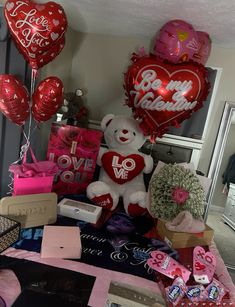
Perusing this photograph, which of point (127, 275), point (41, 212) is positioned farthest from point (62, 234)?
point (127, 275)

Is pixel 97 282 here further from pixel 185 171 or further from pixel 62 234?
pixel 185 171

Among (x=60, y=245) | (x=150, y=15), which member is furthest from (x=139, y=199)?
(x=150, y=15)

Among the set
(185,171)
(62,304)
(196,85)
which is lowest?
(62,304)

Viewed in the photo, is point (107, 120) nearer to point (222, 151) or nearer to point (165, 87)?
point (165, 87)

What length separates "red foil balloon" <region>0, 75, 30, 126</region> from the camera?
37.6 inches

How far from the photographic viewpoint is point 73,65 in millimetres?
1823

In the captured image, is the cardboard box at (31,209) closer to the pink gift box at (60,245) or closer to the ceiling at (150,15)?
the pink gift box at (60,245)

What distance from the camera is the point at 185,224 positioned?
1.09 m

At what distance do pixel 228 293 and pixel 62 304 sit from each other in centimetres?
52

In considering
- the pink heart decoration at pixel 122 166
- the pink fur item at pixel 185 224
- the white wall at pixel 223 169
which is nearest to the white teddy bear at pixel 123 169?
the pink heart decoration at pixel 122 166

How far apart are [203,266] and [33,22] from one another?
102cm

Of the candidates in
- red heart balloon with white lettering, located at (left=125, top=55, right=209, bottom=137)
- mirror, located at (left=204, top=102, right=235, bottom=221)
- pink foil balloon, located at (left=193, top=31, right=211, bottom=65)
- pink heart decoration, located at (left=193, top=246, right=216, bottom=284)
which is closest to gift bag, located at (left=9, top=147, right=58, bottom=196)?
red heart balloon with white lettering, located at (left=125, top=55, right=209, bottom=137)

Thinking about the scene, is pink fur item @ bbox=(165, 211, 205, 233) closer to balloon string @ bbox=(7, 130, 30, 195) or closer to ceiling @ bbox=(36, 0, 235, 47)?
balloon string @ bbox=(7, 130, 30, 195)

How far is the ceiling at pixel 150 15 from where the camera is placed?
1075mm
